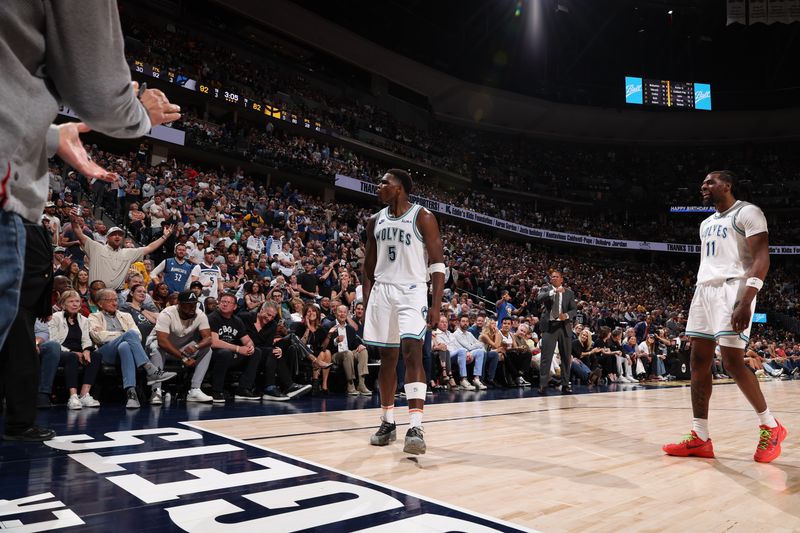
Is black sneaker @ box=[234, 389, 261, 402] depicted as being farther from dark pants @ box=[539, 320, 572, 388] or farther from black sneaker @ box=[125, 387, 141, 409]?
dark pants @ box=[539, 320, 572, 388]

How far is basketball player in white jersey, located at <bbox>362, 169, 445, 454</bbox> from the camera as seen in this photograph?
3.67 metres

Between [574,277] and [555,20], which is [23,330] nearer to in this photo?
[574,277]

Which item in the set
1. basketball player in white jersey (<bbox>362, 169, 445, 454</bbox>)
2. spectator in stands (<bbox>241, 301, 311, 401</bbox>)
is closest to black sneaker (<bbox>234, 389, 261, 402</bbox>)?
spectator in stands (<bbox>241, 301, 311, 401</bbox>)

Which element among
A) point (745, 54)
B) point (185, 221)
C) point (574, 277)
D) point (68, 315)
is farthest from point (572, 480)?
point (745, 54)

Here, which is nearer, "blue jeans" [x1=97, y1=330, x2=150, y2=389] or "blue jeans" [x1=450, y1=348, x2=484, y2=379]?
"blue jeans" [x1=97, y1=330, x2=150, y2=389]

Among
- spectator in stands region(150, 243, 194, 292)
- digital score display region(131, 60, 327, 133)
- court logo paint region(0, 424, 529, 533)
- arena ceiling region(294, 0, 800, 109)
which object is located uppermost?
arena ceiling region(294, 0, 800, 109)

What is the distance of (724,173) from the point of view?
3.72 metres

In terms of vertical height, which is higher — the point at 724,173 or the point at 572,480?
the point at 724,173

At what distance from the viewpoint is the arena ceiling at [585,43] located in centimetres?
2738

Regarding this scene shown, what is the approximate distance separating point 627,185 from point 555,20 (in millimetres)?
11861

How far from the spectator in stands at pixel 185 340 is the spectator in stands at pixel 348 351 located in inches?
70.9

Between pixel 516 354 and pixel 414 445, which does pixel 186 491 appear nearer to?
pixel 414 445

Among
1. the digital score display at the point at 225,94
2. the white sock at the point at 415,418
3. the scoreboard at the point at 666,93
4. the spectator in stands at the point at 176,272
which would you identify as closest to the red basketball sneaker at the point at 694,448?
the white sock at the point at 415,418

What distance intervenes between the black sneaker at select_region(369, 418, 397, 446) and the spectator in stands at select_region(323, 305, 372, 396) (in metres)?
3.55
